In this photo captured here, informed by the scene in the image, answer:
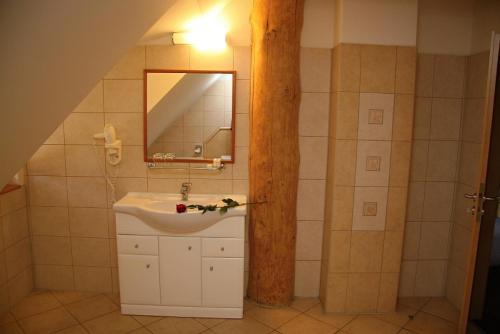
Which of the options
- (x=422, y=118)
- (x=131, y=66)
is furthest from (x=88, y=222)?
(x=422, y=118)

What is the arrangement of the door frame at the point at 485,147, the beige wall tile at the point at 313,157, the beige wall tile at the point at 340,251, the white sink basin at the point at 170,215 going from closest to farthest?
1. the door frame at the point at 485,147
2. the white sink basin at the point at 170,215
3. the beige wall tile at the point at 340,251
4. the beige wall tile at the point at 313,157

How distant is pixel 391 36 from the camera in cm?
220

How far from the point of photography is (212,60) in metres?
2.41

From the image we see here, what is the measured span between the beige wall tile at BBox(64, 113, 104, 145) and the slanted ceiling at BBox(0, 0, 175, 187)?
1.09 metres

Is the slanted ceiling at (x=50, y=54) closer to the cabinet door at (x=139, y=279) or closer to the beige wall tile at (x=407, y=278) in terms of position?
the cabinet door at (x=139, y=279)

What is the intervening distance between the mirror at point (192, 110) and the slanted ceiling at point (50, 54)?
882 mm

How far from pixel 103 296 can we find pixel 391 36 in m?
2.92

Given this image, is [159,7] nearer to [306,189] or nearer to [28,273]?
[306,189]

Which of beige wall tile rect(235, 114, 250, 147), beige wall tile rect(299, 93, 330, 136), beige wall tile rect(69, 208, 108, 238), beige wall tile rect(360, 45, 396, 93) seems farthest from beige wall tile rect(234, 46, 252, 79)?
beige wall tile rect(69, 208, 108, 238)

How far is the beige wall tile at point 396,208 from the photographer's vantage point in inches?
91.5

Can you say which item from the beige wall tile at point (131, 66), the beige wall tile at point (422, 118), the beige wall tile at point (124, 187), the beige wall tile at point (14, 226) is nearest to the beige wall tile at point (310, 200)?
the beige wall tile at point (422, 118)

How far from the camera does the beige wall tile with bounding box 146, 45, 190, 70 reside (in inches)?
95.0

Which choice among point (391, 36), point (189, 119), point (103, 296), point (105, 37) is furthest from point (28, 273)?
point (391, 36)

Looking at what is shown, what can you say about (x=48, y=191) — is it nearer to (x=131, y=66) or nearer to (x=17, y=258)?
(x=17, y=258)
